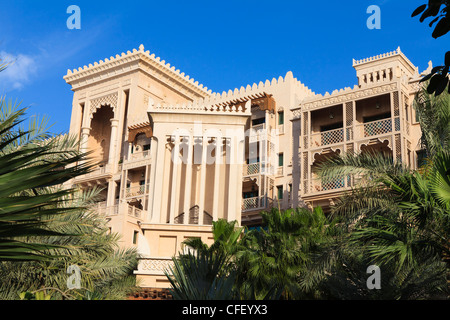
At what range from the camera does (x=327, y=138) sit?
31750 mm

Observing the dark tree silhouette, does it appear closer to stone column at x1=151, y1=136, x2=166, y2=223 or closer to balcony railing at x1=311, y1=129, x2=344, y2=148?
stone column at x1=151, y1=136, x2=166, y2=223

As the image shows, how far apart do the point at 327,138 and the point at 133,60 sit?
51.2 ft

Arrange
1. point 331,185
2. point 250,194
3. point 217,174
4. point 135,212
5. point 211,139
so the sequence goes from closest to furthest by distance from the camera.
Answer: point 217,174, point 211,139, point 331,185, point 250,194, point 135,212

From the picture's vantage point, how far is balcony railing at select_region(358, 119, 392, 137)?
29.9m

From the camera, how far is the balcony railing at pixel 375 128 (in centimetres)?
2988

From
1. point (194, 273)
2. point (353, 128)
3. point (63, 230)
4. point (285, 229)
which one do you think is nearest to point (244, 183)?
point (353, 128)

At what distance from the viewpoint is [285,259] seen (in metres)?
17.3

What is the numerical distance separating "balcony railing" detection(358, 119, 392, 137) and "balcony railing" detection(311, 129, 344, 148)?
3.37 ft

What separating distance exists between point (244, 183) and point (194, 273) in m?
29.7

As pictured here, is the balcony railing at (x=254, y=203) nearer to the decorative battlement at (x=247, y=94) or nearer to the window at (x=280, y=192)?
the window at (x=280, y=192)

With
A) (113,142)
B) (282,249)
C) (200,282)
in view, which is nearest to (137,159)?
(113,142)

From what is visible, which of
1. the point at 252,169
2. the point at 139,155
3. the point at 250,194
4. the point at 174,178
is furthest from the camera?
the point at 139,155

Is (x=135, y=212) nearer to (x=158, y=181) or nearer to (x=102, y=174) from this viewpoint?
(x=102, y=174)
